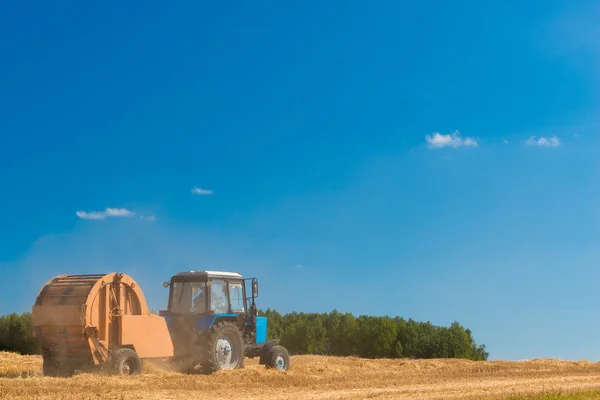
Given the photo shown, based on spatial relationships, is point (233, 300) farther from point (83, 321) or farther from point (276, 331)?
point (276, 331)

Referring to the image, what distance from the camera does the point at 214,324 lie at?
60.3ft

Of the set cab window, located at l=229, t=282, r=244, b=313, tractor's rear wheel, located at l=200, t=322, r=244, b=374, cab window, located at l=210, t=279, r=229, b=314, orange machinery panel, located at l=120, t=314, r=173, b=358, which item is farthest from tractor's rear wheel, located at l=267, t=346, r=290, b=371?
orange machinery panel, located at l=120, t=314, r=173, b=358

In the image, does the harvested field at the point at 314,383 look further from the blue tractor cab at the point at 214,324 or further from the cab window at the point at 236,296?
the cab window at the point at 236,296

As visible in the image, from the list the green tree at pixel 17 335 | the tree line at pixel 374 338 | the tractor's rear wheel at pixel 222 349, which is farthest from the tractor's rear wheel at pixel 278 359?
the green tree at pixel 17 335

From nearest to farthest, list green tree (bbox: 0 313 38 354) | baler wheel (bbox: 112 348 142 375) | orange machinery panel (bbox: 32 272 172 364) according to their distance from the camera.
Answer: baler wheel (bbox: 112 348 142 375)
orange machinery panel (bbox: 32 272 172 364)
green tree (bbox: 0 313 38 354)

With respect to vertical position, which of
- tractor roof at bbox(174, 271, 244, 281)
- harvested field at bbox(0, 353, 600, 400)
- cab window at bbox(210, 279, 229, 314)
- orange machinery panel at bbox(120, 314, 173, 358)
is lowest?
harvested field at bbox(0, 353, 600, 400)

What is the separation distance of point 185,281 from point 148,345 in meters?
2.42

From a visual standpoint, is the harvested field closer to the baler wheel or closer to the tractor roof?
the baler wheel

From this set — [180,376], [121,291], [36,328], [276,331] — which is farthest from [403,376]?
[276,331]

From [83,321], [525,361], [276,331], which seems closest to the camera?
[83,321]

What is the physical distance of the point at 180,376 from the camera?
16578 mm

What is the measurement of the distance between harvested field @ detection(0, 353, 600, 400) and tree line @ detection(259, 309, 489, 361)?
44.0ft

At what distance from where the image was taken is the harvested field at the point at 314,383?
1391cm

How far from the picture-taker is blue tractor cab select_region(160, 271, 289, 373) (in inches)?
708
